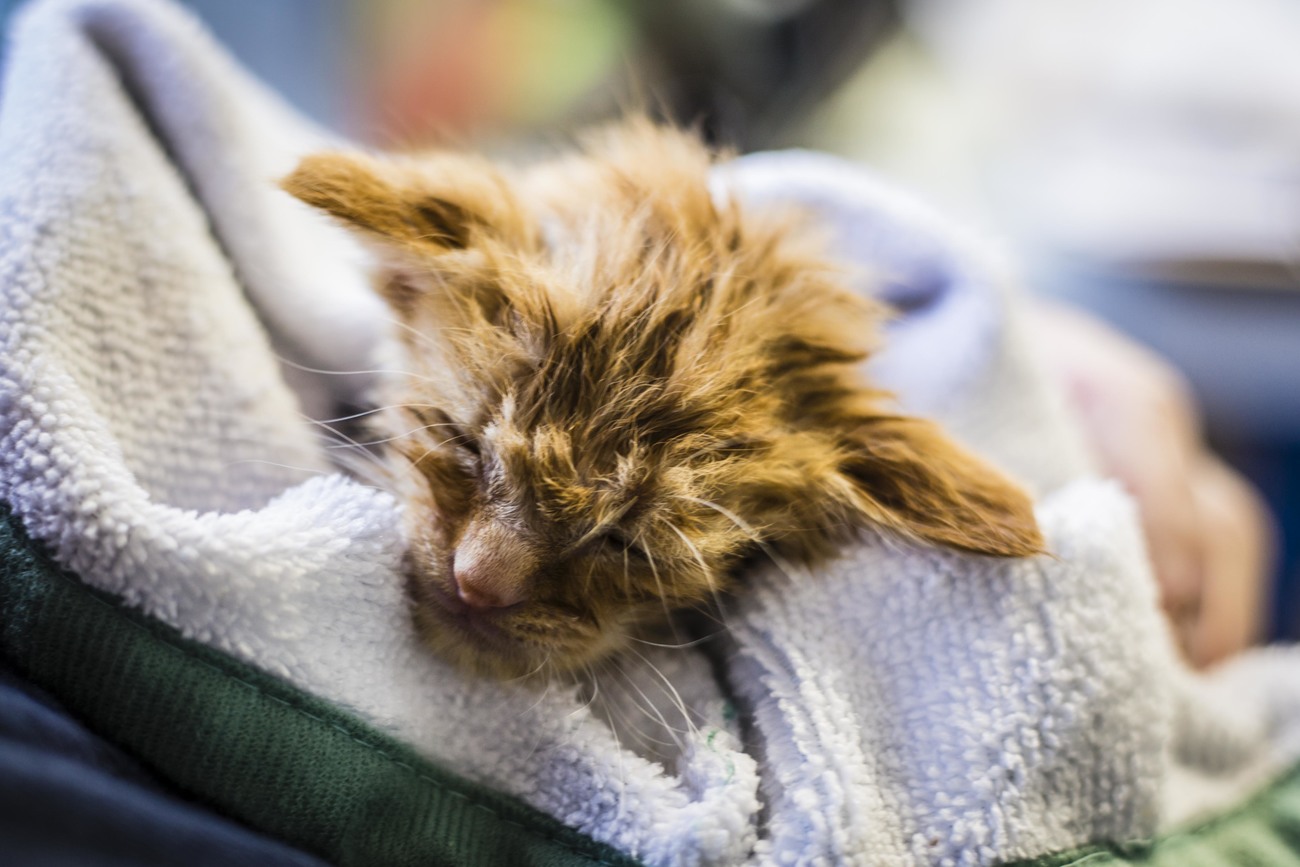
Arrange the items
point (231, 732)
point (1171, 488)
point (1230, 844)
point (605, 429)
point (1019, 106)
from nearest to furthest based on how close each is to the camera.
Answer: point (231, 732), point (605, 429), point (1230, 844), point (1171, 488), point (1019, 106)

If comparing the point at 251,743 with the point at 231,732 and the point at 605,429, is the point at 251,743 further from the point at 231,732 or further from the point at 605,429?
the point at 605,429

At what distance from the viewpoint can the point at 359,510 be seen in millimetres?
715

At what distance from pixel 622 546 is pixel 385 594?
0.21m

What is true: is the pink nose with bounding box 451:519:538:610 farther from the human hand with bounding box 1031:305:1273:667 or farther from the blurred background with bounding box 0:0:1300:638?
the blurred background with bounding box 0:0:1300:638

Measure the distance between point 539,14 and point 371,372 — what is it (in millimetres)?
1562

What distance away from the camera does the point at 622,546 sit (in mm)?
775

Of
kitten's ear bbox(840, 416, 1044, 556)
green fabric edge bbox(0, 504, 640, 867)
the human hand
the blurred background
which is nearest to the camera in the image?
green fabric edge bbox(0, 504, 640, 867)

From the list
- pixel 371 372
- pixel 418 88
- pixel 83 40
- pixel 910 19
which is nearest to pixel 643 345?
pixel 371 372

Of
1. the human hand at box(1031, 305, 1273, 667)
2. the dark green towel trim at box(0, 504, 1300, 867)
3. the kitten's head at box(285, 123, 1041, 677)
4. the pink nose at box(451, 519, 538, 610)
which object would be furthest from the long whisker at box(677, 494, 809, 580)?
the human hand at box(1031, 305, 1273, 667)

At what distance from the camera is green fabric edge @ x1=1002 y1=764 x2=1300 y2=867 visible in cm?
73

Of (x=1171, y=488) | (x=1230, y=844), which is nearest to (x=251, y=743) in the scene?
(x=1230, y=844)

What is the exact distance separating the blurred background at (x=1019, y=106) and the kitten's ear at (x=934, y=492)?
1.25 meters

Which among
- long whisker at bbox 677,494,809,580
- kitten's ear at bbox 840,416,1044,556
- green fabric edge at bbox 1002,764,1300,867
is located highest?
kitten's ear at bbox 840,416,1044,556

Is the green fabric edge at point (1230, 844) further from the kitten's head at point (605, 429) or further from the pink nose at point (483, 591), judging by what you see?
the pink nose at point (483, 591)
